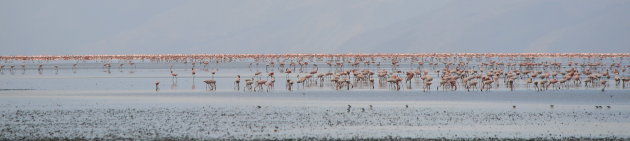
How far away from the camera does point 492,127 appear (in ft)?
93.1

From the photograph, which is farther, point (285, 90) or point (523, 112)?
point (285, 90)

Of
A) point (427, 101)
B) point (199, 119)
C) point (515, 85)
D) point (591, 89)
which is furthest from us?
point (515, 85)

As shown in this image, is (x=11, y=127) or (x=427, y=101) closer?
(x=11, y=127)

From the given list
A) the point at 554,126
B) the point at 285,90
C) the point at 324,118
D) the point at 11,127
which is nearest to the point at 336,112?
the point at 324,118

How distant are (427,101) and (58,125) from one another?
1517cm

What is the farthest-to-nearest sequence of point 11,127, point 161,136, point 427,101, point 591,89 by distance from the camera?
point 591,89, point 427,101, point 11,127, point 161,136

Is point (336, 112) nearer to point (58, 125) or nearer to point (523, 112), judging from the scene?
point (523, 112)

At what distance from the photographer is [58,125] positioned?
2883 cm

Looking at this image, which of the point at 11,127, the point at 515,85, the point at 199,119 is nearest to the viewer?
the point at 11,127

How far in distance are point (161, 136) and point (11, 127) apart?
4631mm

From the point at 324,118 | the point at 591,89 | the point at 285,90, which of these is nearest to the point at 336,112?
the point at 324,118

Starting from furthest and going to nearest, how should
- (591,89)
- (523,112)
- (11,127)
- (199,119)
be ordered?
(591,89) → (523,112) → (199,119) → (11,127)

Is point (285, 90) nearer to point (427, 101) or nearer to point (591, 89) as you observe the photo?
point (427, 101)

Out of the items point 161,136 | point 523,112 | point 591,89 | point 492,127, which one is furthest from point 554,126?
point 591,89
